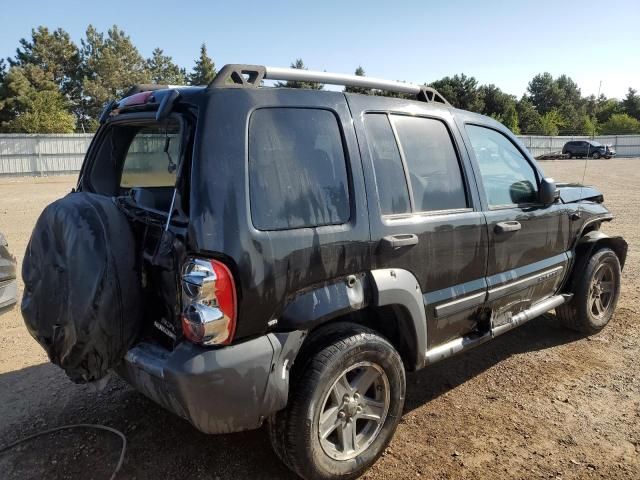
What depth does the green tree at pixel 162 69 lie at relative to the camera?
6556cm

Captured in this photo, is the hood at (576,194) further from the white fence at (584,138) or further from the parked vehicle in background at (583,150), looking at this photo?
the white fence at (584,138)

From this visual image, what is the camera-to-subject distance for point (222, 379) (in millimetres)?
2113

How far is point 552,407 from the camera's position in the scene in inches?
133

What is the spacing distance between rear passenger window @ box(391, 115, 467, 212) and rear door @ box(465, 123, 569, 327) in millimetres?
244

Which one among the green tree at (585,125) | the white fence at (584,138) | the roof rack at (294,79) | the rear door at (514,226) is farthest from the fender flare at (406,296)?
the green tree at (585,125)

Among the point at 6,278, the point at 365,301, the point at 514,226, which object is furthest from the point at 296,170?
the point at 6,278

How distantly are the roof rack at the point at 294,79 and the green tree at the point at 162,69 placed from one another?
220 feet

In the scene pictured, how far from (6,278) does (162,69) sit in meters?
70.5

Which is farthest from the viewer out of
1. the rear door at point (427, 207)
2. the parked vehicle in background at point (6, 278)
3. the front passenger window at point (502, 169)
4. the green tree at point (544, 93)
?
the green tree at point (544, 93)

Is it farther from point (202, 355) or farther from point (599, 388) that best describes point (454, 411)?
point (202, 355)

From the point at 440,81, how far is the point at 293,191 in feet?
188

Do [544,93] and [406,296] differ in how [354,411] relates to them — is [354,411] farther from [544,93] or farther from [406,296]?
[544,93]

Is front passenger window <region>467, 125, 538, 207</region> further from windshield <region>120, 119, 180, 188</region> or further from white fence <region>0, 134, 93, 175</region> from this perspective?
white fence <region>0, 134, 93, 175</region>

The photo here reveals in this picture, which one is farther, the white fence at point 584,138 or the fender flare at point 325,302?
the white fence at point 584,138
